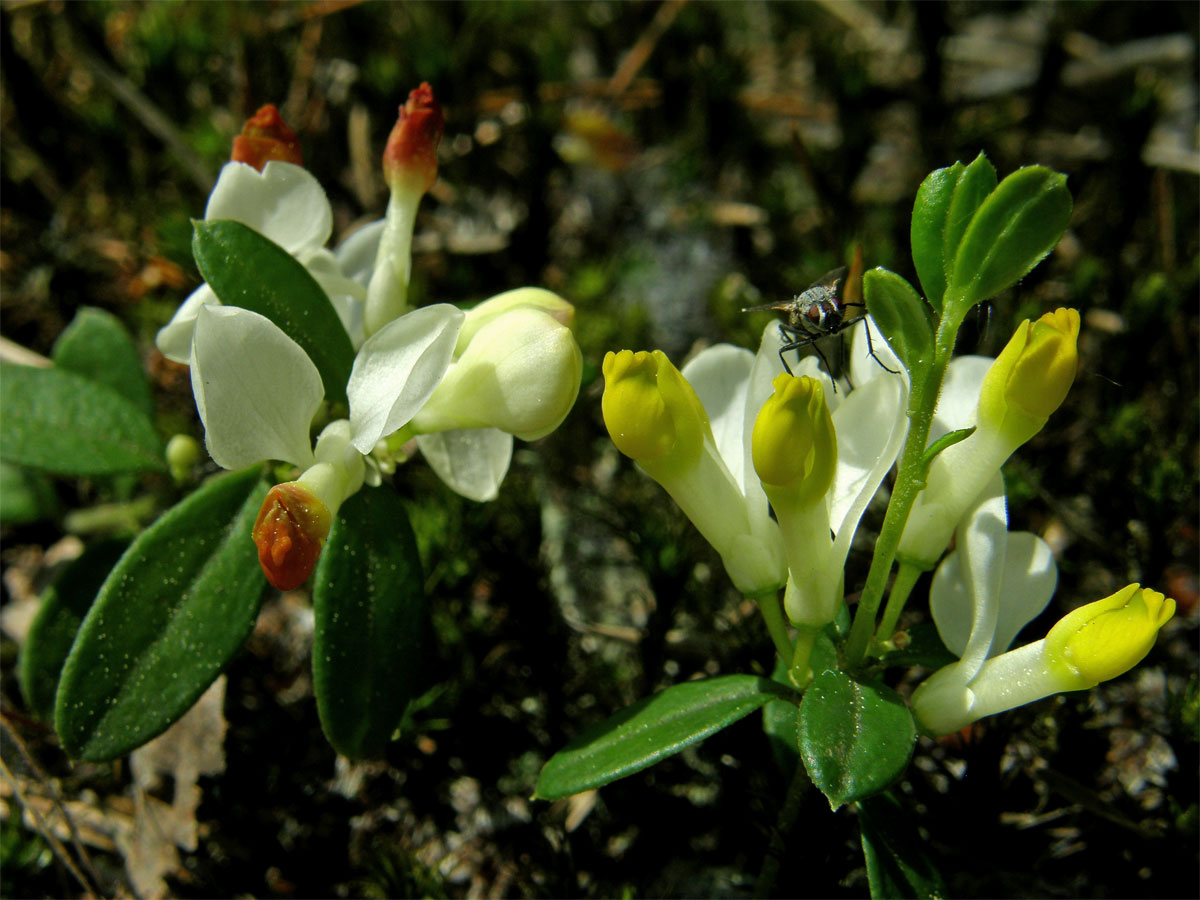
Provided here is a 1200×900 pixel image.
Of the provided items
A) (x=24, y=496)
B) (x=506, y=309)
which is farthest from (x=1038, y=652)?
(x=24, y=496)

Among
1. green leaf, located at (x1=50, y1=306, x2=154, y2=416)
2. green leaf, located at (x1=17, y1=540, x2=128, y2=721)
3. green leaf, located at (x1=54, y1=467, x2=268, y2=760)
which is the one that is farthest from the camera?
green leaf, located at (x1=50, y1=306, x2=154, y2=416)

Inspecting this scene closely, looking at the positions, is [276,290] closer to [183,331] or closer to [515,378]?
[183,331]

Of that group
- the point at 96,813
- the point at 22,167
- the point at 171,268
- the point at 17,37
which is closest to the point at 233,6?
the point at 17,37

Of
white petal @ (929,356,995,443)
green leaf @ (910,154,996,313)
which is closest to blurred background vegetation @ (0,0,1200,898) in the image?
white petal @ (929,356,995,443)

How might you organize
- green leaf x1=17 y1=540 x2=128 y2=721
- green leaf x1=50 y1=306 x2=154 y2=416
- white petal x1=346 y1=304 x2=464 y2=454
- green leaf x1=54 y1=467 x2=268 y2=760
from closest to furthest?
white petal x1=346 y1=304 x2=464 y2=454 → green leaf x1=54 y1=467 x2=268 y2=760 → green leaf x1=17 y1=540 x2=128 y2=721 → green leaf x1=50 y1=306 x2=154 y2=416

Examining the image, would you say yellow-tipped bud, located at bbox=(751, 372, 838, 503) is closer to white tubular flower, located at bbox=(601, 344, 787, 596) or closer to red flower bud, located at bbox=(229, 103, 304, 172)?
white tubular flower, located at bbox=(601, 344, 787, 596)

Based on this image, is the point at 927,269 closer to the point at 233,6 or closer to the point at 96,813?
the point at 96,813

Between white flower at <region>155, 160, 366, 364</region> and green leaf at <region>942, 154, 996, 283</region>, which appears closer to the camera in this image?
green leaf at <region>942, 154, 996, 283</region>
